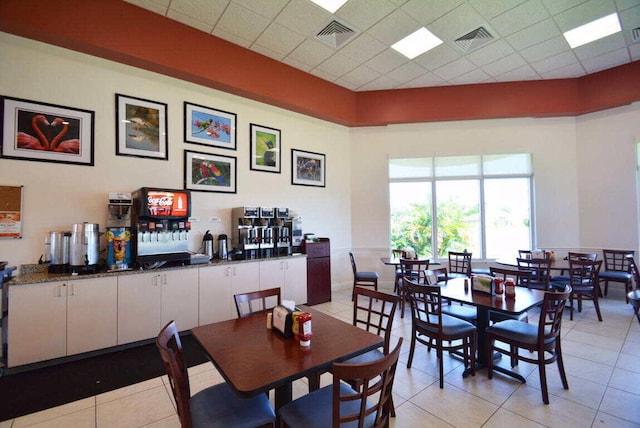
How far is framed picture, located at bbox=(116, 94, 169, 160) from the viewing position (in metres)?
3.81

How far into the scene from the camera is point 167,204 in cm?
370

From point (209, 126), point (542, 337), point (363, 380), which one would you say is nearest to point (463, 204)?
point (542, 337)

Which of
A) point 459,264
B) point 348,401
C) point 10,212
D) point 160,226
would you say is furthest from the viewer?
point 459,264

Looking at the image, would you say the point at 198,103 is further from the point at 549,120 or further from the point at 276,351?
the point at 549,120

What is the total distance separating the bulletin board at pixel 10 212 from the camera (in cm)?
312

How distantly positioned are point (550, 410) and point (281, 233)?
384 cm

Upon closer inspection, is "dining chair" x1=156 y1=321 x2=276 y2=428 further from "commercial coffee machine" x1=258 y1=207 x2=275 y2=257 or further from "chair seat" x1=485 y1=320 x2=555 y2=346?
"commercial coffee machine" x1=258 y1=207 x2=275 y2=257

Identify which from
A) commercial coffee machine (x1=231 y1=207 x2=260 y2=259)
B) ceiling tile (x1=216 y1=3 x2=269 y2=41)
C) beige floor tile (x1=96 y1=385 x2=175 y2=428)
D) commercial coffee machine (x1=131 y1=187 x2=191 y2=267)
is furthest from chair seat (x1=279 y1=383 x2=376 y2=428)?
ceiling tile (x1=216 y1=3 x2=269 y2=41)

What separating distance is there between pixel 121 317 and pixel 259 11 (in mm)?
4169

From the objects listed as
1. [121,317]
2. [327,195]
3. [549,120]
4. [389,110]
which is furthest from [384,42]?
[121,317]

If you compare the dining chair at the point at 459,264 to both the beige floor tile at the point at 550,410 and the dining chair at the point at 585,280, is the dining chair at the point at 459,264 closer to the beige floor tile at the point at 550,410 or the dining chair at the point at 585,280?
the dining chair at the point at 585,280

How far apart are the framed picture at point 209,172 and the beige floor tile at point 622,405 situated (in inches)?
194

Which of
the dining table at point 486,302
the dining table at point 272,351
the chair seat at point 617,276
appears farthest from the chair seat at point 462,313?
the chair seat at point 617,276

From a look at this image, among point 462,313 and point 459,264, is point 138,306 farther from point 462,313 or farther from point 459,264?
point 459,264
